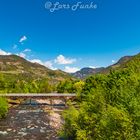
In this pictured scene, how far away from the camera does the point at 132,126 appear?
35281 mm

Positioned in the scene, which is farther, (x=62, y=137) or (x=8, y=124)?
(x=8, y=124)

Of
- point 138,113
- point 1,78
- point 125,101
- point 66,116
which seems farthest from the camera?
point 1,78

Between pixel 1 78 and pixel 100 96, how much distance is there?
15367cm

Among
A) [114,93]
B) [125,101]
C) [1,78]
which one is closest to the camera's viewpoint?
[125,101]

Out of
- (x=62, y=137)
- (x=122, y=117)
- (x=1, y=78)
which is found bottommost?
(x=62, y=137)

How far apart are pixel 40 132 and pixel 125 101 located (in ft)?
117

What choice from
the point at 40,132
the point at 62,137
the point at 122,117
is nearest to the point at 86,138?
the point at 122,117

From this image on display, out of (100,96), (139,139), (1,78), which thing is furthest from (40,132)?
(1,78)

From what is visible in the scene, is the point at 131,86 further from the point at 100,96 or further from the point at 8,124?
the point at 8,124

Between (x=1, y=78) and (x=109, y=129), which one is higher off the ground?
(x=1, y=78)

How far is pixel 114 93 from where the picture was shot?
47.6 meters

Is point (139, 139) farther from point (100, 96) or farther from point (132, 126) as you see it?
point (100, 96)

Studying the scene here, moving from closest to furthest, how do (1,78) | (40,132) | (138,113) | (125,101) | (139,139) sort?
(139,139) < (138,113) < (125,101) < (40,132) < (1,78)

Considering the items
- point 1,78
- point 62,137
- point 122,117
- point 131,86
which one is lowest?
point 62,137
